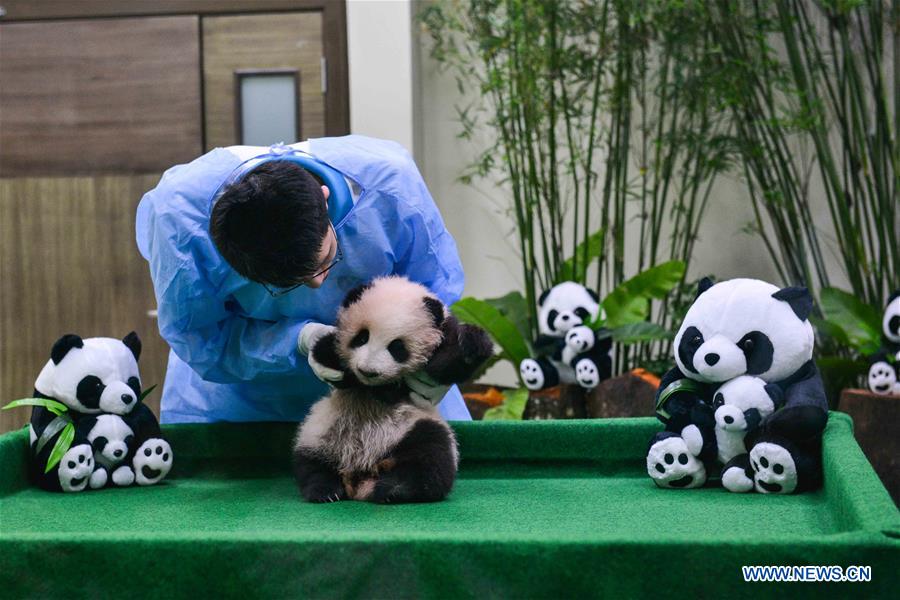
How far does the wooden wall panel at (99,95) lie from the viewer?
3.92 m

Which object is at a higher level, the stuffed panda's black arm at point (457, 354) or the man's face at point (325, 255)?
the man's face at point (325, 255)

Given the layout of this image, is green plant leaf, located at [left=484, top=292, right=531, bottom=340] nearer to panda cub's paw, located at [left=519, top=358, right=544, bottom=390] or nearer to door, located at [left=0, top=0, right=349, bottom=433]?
panda cub's paw, located at [left=519, top=358, right=544, bottom=390]

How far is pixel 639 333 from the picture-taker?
3.21 metres

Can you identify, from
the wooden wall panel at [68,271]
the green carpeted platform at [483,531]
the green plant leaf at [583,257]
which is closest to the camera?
the green carpeted platform at [483,531]

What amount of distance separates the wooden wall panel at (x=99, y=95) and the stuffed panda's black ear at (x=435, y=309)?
2.71 m

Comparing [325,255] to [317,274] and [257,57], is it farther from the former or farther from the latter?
[257,57]

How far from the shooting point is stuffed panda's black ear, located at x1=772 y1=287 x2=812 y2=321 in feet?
4.91

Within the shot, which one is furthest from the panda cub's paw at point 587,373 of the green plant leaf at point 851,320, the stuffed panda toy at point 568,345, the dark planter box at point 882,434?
the dark planter box at point 882,434

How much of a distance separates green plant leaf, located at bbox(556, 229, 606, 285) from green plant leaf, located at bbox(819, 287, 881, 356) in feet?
2.58

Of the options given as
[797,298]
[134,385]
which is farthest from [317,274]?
[797,298]

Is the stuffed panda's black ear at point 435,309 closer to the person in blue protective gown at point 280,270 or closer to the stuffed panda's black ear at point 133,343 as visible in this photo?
the person in blue protective gown at point 280,270

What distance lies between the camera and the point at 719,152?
3.57 meters

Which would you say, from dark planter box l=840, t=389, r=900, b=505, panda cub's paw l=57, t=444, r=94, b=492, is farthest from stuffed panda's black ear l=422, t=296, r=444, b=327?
dark planter box l=840, t=389, r=900, b=505

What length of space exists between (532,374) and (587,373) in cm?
18
